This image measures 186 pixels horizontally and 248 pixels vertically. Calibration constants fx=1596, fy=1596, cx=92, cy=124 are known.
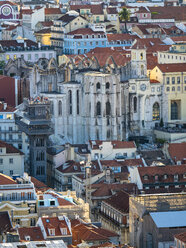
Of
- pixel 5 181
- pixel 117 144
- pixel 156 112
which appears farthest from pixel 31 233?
pixel 156 112

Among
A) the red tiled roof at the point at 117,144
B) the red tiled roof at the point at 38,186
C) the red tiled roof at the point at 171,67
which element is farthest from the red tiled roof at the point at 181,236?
the red tiled roof at the point at 171,67

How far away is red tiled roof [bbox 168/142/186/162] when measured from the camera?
150 m

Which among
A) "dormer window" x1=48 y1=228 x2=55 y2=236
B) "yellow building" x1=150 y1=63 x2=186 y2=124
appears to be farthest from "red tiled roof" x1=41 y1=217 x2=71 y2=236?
"yellow building" x1=150 y1=63 x2=186 y2=124

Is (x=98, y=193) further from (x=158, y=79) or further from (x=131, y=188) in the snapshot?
(x=158, y=79)

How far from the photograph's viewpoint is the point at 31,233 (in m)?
112

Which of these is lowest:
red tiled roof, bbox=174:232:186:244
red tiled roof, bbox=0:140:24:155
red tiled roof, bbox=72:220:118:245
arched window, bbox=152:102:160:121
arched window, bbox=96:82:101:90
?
red tiled roof, bbox=72:220:118:245

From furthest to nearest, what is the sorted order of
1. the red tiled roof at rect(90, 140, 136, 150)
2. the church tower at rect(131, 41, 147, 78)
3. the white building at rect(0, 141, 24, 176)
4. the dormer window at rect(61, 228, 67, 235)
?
the church tower at rect(131, 41, 147, 78), the red tiled roof at rect(90, 140, 136, 150), the white building at rect(0, 141, 24, 176), the dormer window at rect(61, 228, 67, 235)

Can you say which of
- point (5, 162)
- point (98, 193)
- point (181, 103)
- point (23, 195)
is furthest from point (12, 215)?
point (181, 103)

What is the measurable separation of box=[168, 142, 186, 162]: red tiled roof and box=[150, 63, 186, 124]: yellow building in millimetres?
20670

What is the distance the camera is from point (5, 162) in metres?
148

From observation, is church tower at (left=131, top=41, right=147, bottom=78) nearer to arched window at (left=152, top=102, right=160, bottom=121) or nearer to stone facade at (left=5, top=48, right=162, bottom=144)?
stone facade at (left=5, top=48, right=162, bottom=144)

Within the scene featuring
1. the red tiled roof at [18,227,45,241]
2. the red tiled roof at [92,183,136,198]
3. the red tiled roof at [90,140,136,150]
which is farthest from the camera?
the red tiled roof at [90,140,136,150]

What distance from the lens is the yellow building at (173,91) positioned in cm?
17350

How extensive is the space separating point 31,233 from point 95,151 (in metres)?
41.2
